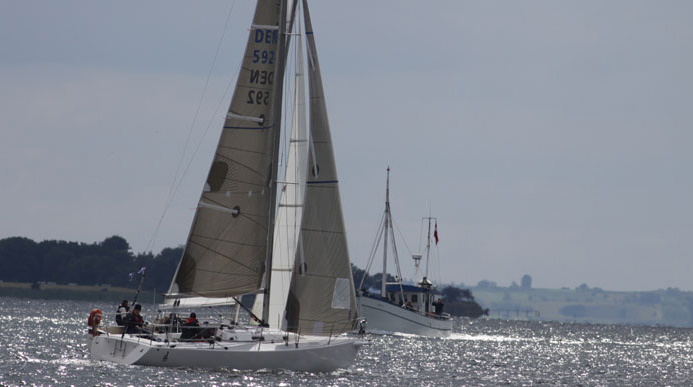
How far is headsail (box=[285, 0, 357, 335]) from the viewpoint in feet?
129

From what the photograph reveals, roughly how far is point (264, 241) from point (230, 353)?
4.34 metres

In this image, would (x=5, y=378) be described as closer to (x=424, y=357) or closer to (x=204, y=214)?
(x=204, y=214)

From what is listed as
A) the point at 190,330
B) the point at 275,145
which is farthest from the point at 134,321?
the point at 275,145

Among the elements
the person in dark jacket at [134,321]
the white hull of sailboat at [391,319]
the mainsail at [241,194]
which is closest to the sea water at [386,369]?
the white hull of sailboat at [391,319]

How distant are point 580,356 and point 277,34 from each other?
1796 inches

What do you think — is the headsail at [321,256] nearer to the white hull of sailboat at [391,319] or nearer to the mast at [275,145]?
the mast at [275,145]

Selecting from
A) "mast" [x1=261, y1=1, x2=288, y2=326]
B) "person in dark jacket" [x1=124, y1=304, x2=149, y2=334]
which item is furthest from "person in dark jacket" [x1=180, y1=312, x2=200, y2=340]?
"mast" [x1=261, y1=1, x2=288, y2=326]

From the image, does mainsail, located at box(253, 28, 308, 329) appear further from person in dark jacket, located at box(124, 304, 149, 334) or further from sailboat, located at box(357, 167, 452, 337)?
sailboat, located at box(357, 167, 452, 337)

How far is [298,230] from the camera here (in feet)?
137

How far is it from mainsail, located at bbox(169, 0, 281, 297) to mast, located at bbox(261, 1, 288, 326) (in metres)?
0.14

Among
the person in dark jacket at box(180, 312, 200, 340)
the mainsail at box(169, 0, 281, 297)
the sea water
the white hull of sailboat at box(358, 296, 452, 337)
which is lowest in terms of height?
the sea water

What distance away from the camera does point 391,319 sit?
85375 millimetres

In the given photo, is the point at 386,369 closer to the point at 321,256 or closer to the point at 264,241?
the point at 321,256

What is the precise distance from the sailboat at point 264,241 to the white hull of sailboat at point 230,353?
70 millimetres
